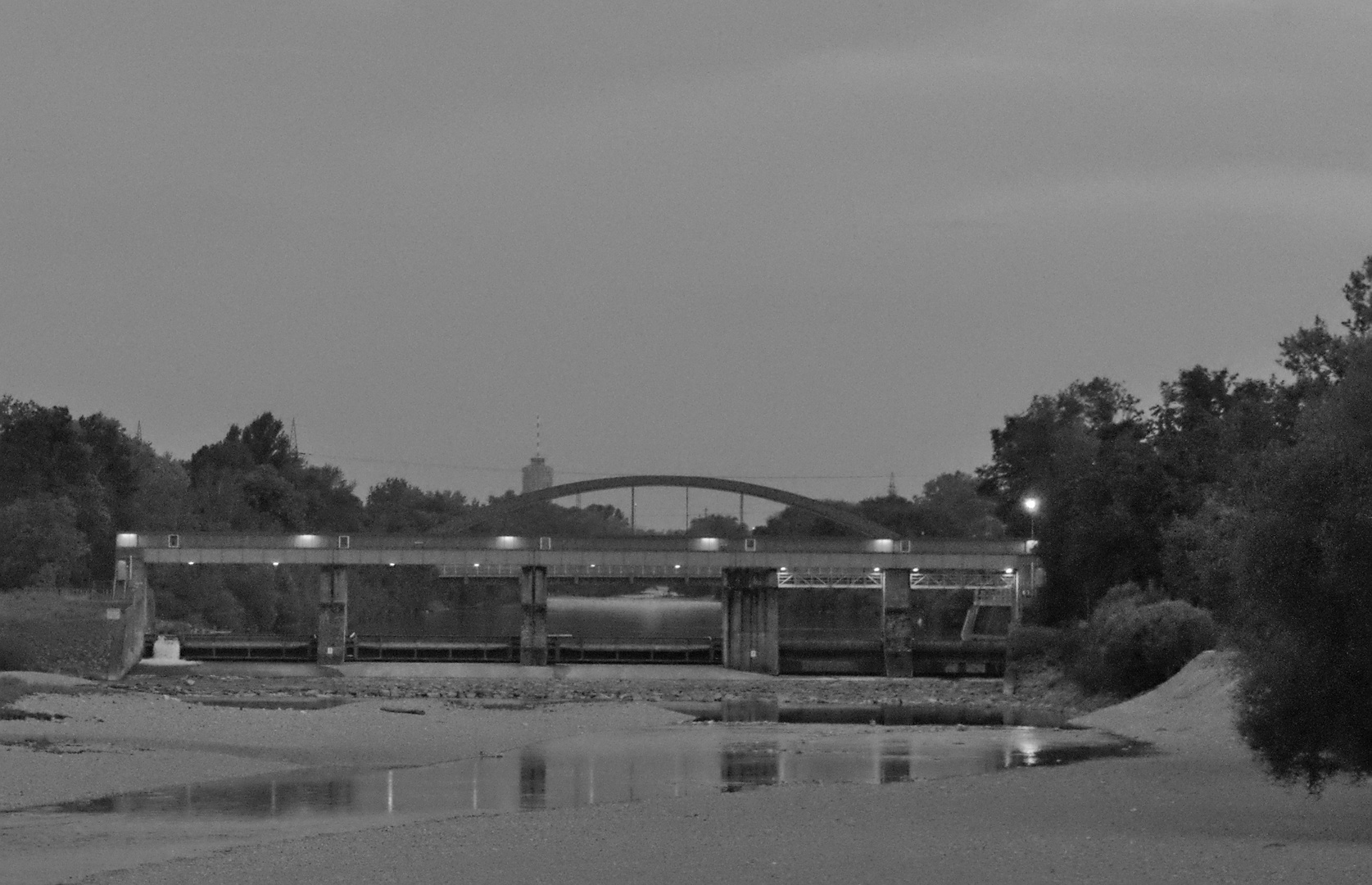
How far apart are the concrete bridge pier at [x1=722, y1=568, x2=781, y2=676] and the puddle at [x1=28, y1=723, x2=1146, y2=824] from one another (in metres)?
28.6

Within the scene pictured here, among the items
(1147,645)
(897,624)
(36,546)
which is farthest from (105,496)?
(1147,645)

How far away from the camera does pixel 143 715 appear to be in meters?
51.2

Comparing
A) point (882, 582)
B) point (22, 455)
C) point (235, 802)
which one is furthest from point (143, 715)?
point (22, 455)

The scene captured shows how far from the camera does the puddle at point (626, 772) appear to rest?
117 ft

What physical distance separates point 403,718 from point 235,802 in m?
19.3

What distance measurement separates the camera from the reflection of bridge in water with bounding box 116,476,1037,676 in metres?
87.1

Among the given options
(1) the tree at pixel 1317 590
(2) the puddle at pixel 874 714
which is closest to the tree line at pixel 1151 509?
(1) the tree at pixel 1317 590

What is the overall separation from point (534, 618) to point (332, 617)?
30.8 feet

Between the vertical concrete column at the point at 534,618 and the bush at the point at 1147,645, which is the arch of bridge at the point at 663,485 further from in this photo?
the bush at the point at 1147,645

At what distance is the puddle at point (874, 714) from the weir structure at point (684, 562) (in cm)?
1665

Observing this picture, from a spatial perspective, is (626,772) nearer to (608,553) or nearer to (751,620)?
(751,620)

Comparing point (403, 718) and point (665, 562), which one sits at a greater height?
point (665, 562)

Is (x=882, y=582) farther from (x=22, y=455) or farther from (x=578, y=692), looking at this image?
(x=22, y=455)

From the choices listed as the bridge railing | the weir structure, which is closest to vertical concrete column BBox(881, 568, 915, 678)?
the weir structure
